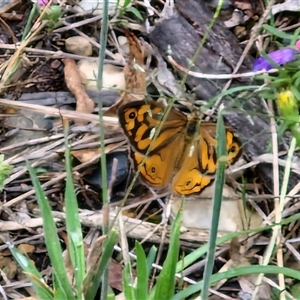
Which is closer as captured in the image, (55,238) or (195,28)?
(55,238)

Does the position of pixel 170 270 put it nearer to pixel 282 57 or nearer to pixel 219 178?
pixel 219 178

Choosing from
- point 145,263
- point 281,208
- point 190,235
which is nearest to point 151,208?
point 190,235

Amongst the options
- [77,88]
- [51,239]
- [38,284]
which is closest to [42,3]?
[77,88]

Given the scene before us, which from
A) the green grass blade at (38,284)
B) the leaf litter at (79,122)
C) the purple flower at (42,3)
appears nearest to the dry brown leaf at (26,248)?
the leaf litter at (79,122)

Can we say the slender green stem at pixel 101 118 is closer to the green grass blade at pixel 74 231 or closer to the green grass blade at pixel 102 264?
the green grass blade at pixel 102 264

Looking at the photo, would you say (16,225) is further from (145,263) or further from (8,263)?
(145,263)

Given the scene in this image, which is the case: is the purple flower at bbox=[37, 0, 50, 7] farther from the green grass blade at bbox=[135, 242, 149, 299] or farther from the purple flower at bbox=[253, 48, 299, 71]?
the green grass blade at bbox=[135, 242, 149, 299]
